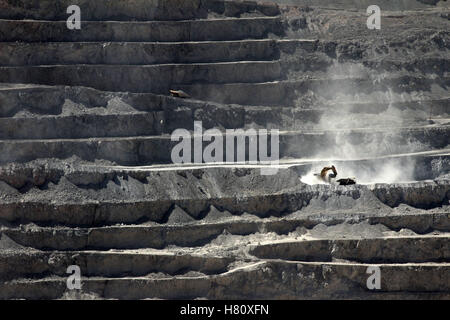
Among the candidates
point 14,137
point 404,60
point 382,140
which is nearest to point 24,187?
point 14,137

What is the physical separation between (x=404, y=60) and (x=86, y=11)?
1791 centimetres

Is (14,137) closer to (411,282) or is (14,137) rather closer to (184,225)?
(184,225)

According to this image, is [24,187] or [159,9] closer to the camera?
[24,187]

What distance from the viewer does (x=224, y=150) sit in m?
56.6

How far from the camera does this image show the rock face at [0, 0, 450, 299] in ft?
160

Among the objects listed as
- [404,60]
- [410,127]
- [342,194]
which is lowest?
[342,194]

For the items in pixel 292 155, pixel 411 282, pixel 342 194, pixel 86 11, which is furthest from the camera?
pixel 86 11

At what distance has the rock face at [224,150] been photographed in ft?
160

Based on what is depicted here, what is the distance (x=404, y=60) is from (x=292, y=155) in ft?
35.4

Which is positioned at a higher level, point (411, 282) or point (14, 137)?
point (14, 137)

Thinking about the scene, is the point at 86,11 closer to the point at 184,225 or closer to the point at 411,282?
the point at 184,225

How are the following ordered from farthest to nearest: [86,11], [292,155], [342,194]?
[86,11], [292,155], [342,194]

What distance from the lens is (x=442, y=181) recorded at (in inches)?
2114

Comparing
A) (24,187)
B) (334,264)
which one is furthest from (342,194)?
(24,187)
